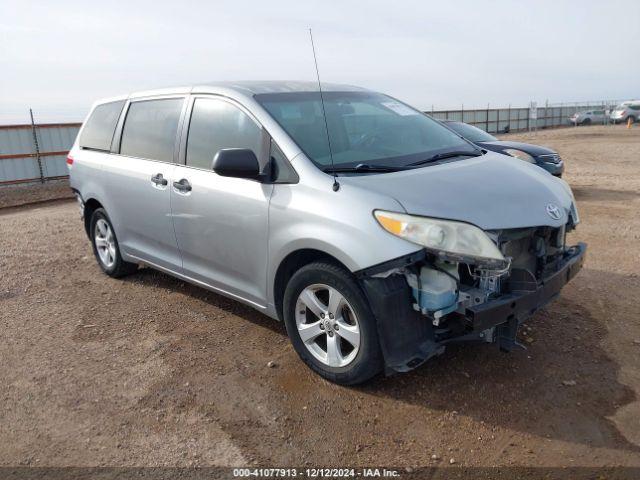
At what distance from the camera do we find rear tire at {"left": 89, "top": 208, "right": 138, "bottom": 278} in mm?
5535

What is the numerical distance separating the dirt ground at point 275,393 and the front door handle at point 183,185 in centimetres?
111

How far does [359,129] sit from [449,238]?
1443 millimetres

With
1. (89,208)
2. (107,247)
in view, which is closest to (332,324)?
(107,247)

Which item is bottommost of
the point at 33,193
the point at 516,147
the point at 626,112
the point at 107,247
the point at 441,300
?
the point at 33,193

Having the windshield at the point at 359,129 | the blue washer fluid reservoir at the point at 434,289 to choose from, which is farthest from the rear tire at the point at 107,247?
the blue washer fluid reservoir at the point at 434,289

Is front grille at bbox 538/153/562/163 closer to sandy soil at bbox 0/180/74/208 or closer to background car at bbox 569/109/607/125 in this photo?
sandy soil at bbox 0/180/74/208

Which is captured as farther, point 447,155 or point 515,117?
point 515,117

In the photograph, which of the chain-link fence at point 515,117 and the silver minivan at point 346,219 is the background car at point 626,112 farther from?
the silver minivan at point 346,219

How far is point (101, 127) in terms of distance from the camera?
5656 millimetres

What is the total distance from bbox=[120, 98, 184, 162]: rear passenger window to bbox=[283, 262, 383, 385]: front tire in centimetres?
179

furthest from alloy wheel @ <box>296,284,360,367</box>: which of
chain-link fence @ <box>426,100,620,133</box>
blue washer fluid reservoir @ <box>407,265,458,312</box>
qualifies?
chain-link fence @ <box>426,100,620,133</box>

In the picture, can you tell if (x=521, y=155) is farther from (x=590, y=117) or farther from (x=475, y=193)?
(x=590, y=117)

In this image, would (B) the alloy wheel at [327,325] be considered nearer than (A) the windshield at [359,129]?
Yes

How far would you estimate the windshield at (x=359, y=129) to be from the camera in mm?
3684
